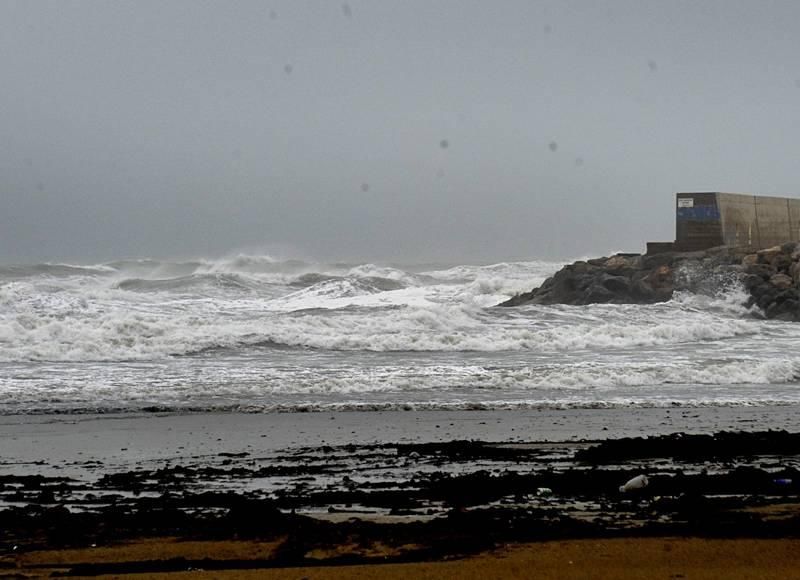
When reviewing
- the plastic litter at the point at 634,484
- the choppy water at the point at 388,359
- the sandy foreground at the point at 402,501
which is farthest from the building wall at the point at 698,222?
the plastic litter at the point at 634,484

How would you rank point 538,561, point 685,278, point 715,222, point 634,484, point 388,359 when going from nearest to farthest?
point 538,561 < point 634,484 < point 388,359 < point 685,278 < point 715,222

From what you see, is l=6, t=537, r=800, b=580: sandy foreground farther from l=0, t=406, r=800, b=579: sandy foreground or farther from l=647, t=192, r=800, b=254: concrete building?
l=647, t=192, r=800, b=254: concrete building

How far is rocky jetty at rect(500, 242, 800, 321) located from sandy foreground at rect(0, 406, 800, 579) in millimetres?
22287

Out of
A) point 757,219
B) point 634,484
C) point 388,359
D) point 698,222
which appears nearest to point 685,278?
point 698,222

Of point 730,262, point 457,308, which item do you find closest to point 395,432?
point 457,308

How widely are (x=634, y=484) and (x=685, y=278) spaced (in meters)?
28.6

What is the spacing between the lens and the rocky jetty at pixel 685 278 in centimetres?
3173

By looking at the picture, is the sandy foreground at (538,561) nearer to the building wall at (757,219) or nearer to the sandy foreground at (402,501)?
the sandy foreground at (402,501)

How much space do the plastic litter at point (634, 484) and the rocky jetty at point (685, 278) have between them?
25.7m

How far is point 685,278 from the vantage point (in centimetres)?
3400

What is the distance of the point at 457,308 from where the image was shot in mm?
23953

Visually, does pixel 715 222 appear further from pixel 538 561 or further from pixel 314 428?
pixel 538 561

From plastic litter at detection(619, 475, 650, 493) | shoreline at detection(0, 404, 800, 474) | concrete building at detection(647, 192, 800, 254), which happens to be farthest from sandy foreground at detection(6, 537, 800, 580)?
concrete building at detection(647, 192, 800, 254)

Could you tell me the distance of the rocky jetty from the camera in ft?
104
